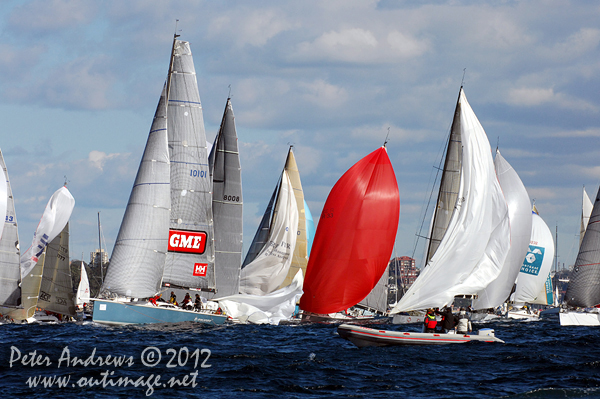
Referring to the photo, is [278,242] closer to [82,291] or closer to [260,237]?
[260,237]

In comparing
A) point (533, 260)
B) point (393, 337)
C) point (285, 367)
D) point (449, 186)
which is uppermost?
point (449, 186)

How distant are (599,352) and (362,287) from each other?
32.4 feet

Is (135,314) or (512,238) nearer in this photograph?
(135,314)

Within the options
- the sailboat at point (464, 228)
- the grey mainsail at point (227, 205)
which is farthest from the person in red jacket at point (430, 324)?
the grey mainsail at point (227, 205)

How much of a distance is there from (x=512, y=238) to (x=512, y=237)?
0.08 metres

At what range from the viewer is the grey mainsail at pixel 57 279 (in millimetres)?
41969

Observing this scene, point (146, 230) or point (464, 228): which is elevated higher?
point (464, 228)

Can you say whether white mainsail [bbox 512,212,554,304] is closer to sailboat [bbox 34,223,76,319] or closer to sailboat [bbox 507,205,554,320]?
sailboat [bbox 507,205,554,320]

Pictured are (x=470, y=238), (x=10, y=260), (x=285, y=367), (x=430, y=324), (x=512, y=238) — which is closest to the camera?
(x=285, y=367)

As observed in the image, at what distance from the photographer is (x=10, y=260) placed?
113ft

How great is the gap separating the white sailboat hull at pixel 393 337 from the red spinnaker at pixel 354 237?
589cm

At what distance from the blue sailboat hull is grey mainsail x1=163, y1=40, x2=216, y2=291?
2.95 m

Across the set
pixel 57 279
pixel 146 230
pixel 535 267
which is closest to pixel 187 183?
pixel 146 230

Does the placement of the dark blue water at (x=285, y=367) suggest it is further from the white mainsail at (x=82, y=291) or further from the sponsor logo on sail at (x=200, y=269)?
the white mainsail at (x=82, y=291)
